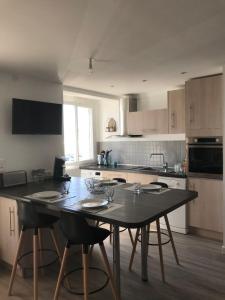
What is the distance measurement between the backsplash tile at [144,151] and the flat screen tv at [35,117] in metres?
1.79

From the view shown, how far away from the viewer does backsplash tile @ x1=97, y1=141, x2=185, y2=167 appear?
4457mm

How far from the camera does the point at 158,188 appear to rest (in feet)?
8.64

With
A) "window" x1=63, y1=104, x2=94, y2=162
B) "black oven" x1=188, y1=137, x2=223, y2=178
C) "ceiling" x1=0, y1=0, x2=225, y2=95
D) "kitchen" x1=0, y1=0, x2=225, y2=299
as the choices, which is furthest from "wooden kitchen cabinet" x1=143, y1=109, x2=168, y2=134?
"window" x1=63, y1=104, x2=94, y2=162

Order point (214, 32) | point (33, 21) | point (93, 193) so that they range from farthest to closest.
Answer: point (93, 193), point (214, 32), point (33, 21)

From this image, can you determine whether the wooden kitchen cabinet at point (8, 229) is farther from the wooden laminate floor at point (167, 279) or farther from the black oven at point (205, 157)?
the black oven at point (205, 157)

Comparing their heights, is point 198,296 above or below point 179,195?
below

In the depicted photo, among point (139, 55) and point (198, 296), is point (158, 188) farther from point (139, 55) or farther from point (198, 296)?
point (139, 55)

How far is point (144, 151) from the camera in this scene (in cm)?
489

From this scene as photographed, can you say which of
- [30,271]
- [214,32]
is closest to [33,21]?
[214,32]

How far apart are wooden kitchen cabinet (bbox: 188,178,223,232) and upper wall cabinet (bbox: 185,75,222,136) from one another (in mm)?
678

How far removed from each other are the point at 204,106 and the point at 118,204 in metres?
2.08

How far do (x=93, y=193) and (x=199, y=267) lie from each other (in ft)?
4.78

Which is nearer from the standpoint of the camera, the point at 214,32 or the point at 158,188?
the point at 214,32

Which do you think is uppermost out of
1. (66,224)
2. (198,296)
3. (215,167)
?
(215,167)
